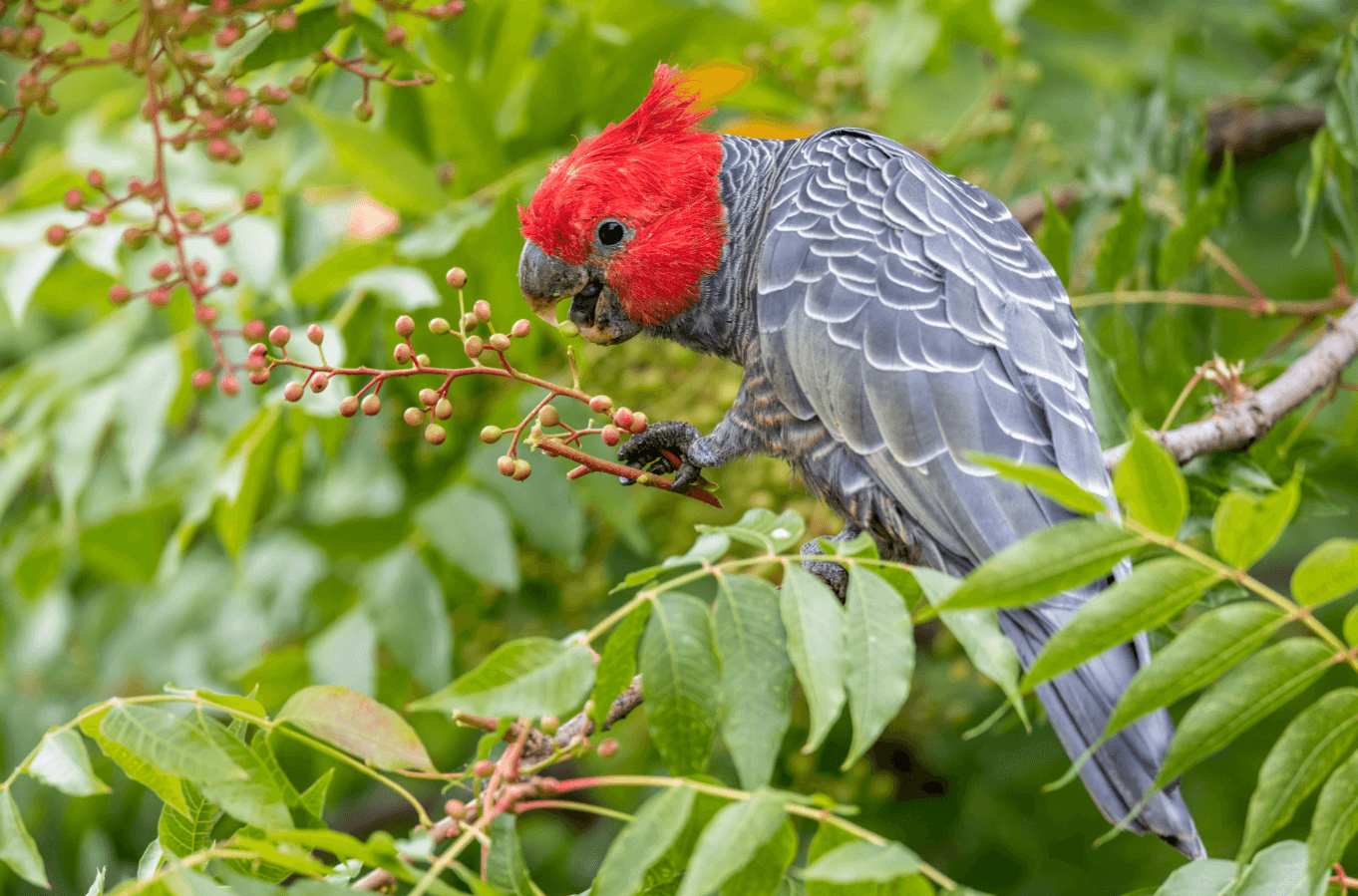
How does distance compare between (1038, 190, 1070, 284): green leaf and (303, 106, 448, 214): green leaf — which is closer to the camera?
(1038, 190, 1070, 284): green leaf

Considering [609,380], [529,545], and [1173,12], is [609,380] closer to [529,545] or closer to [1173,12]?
[529,545]

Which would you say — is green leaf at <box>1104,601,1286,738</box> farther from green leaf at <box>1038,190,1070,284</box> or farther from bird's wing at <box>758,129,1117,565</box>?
green leaf at <box>1038,190,1070,284</box>

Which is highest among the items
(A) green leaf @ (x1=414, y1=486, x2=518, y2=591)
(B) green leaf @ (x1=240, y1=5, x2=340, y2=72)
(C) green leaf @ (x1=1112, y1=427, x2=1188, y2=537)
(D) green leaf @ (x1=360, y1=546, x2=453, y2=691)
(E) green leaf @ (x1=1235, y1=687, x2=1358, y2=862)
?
(B) green leaf @ (x1=240, y1=5, x2=340, y2=72)

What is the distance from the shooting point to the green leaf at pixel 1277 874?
1060 millimetres

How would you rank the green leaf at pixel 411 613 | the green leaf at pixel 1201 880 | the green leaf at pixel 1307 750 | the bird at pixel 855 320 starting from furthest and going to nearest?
the green leaf at pixel 411 613, the bird at pixel 855 320, the green leaf at pixel 1201 880, the green leaf at pixel 1307 750

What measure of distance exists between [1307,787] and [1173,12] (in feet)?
9.20

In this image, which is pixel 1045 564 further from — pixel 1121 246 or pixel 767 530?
Answer: pixel 1121 246

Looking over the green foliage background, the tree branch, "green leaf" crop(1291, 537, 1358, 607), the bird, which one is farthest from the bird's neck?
"green leaf" crop(1291, 537, 1358, 607)

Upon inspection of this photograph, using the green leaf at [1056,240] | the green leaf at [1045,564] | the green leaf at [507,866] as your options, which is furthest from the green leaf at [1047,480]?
the green leaf at [1056,240]

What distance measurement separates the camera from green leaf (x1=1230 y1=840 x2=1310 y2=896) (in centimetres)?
106

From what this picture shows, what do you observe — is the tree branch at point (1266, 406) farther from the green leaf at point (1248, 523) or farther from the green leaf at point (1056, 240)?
the green leaf at point (1248, 523)

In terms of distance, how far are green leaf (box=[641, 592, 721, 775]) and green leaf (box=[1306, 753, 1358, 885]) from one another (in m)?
0.58

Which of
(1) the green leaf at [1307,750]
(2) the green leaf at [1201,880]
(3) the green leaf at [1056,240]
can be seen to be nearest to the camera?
(1) the green leaf at [1307,750]

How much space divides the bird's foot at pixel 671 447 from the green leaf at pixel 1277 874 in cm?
98
